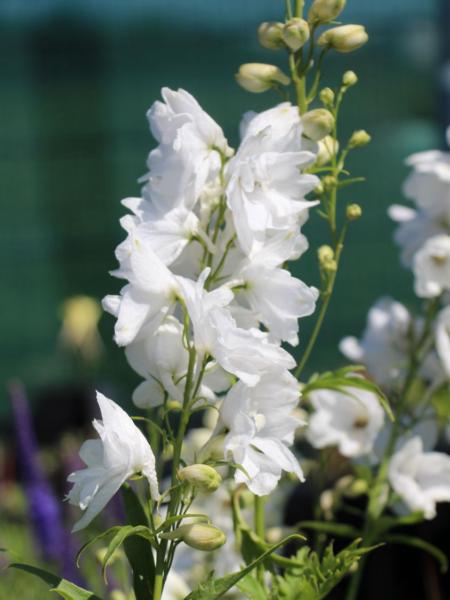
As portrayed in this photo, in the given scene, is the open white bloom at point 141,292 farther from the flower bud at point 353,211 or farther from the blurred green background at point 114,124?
the blurred green background at point 114,124

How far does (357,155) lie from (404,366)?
153 inches

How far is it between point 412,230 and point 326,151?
1.12 feet

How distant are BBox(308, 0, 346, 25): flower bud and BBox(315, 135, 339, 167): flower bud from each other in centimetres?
10

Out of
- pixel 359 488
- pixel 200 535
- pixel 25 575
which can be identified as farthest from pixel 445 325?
pixel 25 575

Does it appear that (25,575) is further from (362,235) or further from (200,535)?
(362,235)

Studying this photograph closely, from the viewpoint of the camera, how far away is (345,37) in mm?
999

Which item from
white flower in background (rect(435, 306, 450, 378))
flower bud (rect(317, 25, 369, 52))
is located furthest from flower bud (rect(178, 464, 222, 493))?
white flower in background (rect(435, 306, 450, 378))

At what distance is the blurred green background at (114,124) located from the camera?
16.8ft

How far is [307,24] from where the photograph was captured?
0.97 m

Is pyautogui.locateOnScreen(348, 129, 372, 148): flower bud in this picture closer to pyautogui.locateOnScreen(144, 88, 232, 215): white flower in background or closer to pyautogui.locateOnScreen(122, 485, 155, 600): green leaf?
pyautogui.locateOnScreen(144, 88, 232, 215): white flower in background

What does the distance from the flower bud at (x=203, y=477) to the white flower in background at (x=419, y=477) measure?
1.48 ft

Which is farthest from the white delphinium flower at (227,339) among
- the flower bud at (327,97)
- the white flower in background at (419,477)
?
the white flower in background at (419,477)

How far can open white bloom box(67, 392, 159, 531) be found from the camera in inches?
31.4

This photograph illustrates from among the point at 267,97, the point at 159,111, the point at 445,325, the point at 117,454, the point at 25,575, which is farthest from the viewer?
the point at 267,97
